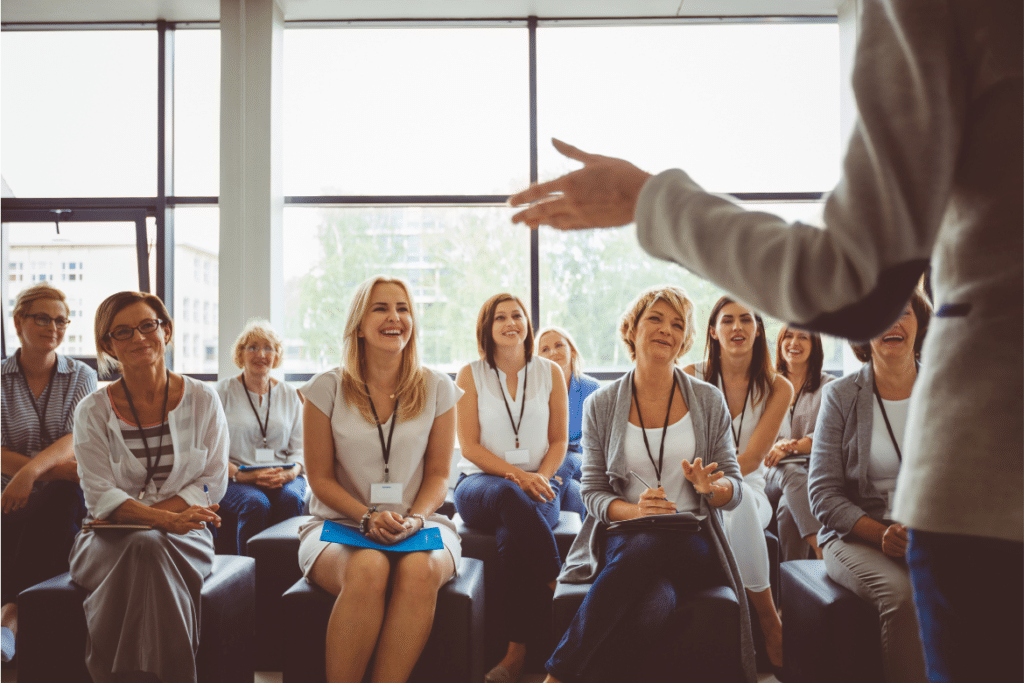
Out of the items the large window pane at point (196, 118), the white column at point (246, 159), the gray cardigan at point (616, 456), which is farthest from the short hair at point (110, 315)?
the large window pane at point (196, 118)

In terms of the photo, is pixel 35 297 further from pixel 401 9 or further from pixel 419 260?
pixel 401 9

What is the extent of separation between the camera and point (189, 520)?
2.38m

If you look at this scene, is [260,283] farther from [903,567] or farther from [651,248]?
[651,248]

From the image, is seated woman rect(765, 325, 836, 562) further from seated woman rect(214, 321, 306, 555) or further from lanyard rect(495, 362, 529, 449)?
seated woman rect(214, 321, 306, 555)

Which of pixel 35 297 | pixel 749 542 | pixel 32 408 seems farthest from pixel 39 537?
pixel 749 542

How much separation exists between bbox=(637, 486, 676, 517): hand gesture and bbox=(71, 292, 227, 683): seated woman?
1.58 meters

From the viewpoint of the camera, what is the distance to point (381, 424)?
262cm

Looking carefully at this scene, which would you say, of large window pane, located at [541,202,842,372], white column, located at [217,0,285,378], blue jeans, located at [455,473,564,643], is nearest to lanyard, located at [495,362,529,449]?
blue jeans, located at [455,473,564,643]

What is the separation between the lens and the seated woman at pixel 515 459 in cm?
286

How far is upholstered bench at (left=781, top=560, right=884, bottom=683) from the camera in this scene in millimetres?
2047

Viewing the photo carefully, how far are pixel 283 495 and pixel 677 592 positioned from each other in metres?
2.22

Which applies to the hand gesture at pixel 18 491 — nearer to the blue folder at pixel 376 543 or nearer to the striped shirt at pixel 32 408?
the striped shirt at pixel 32 408

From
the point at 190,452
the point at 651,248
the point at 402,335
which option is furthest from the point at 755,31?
the point at 651,248

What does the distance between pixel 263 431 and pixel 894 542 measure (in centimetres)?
335
